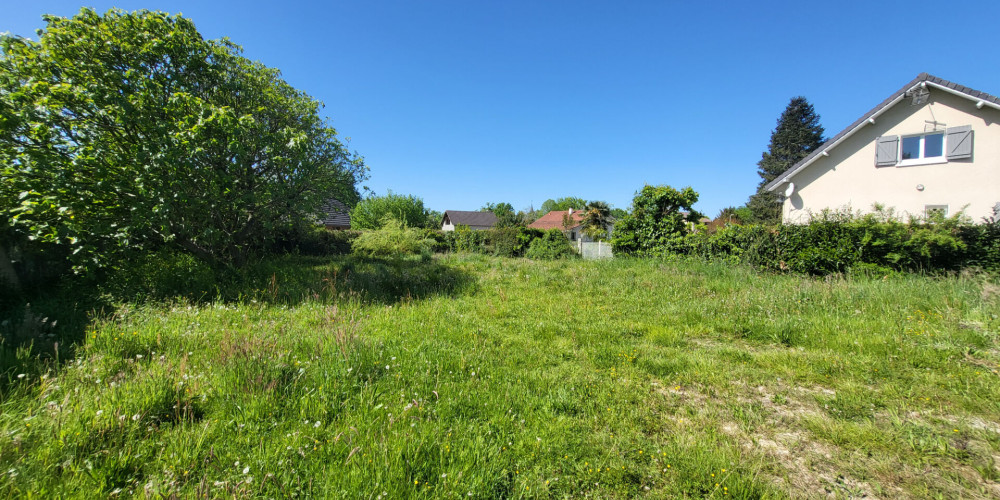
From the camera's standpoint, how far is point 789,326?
193 inches

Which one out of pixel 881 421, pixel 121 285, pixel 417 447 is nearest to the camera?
pixel 417 447

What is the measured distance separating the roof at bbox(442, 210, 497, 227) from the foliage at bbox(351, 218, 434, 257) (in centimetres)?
4099

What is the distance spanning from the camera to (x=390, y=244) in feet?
57.5

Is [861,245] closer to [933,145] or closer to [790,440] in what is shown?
[790,440]

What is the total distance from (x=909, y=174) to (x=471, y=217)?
178 feet

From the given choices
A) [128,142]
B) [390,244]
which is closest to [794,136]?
[390,244]

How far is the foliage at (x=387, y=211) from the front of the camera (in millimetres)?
42812

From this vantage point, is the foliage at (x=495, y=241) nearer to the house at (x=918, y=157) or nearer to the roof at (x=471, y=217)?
the house at (x=918, y=157)

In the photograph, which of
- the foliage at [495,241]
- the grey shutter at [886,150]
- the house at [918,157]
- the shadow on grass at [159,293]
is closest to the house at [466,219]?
the foliage at [495,241]

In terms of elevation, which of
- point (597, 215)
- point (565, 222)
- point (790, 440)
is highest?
point (565, 222)

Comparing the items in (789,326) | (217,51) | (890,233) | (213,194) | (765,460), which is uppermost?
(217,51)

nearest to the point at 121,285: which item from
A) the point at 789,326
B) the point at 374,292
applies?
the point at 374,292

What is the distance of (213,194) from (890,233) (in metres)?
14.7

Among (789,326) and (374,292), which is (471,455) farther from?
(374,292)
